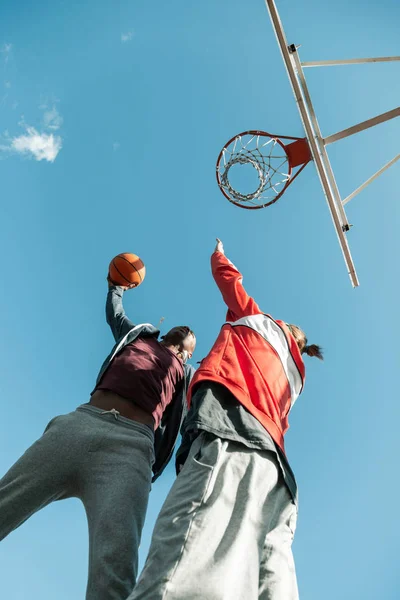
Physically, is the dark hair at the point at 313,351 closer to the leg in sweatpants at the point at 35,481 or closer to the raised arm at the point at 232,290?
the raised arm at the point at 232,290

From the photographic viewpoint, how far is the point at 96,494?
2.77m

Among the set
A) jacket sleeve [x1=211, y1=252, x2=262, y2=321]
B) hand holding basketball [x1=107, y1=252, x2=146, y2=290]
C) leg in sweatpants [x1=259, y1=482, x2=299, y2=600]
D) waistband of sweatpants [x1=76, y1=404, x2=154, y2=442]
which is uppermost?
hand holding basketball [x1=107, y1=252, x2=146, y2=290]

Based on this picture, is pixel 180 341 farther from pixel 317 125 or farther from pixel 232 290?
pixel 317 125

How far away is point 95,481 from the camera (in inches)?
112

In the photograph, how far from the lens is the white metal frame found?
5.02 m

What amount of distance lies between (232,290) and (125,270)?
5.87 feet

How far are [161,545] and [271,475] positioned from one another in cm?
76

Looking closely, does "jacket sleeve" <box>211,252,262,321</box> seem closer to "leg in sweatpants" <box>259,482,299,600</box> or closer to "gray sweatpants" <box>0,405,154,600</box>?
"gray sweatpants" <box>0,405,154,600</box>

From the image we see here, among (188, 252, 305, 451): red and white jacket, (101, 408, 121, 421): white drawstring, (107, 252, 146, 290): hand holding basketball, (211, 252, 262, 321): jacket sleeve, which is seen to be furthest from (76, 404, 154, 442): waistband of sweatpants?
(107, 252, 146, 290): hand holding basketball

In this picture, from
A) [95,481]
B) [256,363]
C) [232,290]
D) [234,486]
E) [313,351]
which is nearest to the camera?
[234,486]

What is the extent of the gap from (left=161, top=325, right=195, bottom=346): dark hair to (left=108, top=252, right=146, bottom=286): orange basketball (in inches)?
38.0

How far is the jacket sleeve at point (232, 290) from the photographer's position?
→ 379cm

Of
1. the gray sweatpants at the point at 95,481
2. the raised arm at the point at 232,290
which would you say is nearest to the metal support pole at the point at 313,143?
the raised arm at the point at 232,290

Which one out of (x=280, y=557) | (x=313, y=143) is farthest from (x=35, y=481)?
(x=313, y=143)
